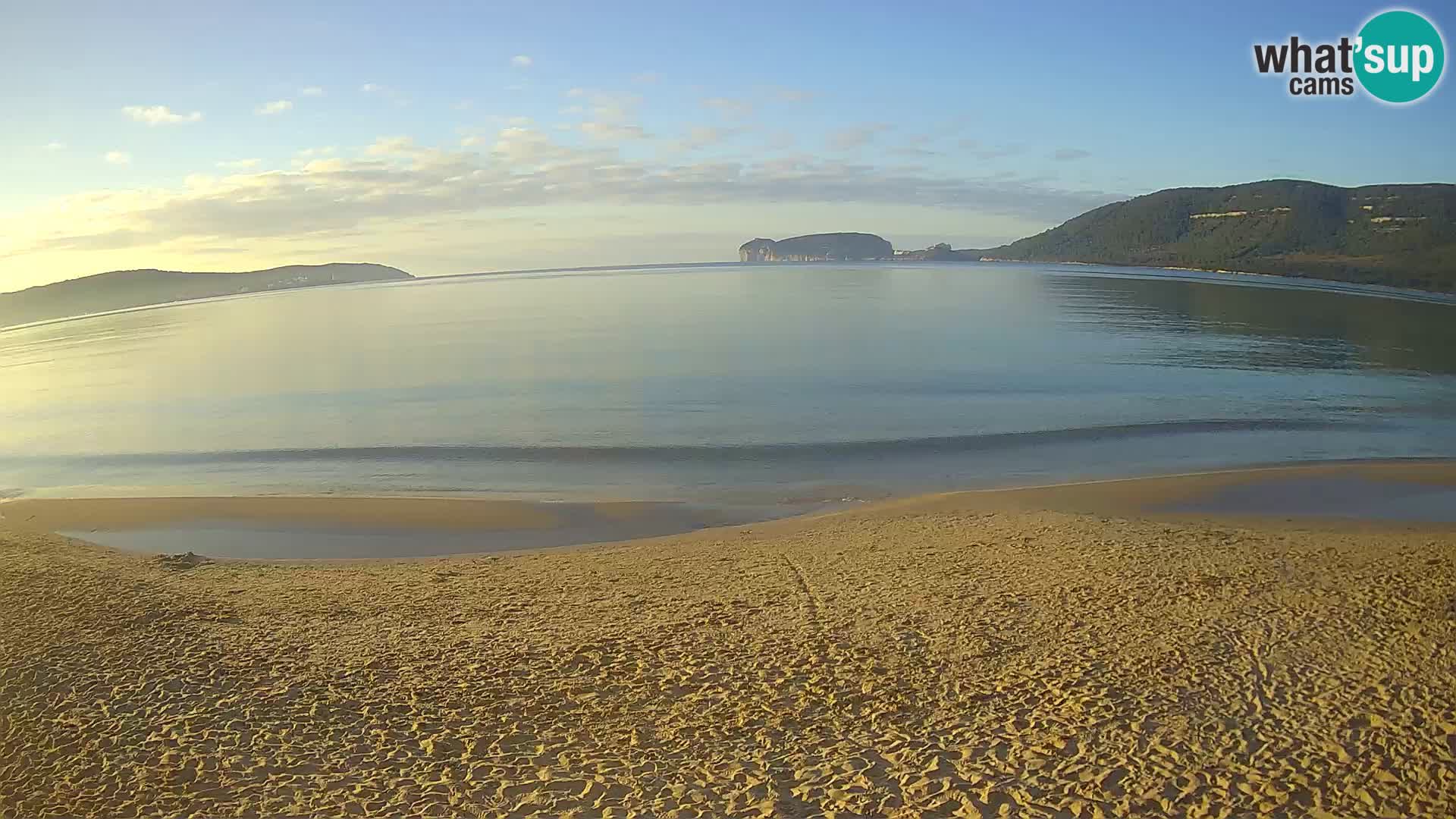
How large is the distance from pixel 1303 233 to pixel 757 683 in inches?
5305

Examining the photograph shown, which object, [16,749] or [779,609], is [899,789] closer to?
[779,609]

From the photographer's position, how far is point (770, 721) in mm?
7340

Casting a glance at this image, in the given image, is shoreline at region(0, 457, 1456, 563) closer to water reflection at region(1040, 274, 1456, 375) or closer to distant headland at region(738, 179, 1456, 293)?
water reflection at region(1040, 274, 1456, 375)

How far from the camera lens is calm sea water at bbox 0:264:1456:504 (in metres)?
19.2

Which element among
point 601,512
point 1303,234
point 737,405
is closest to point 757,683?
point 601,512

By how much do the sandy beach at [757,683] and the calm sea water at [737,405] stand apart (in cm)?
602

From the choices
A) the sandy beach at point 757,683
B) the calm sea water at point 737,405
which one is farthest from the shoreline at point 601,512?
the sandy beach at point 757,683

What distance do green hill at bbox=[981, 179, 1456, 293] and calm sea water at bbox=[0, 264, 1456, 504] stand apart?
112 feet

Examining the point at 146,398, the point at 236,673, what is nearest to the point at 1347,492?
the point at 236,673

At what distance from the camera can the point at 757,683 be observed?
799 cm

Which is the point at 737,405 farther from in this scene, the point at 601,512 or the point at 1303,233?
the point at 1303,233

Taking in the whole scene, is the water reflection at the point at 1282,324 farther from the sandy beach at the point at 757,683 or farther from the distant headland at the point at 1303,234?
the sandy beach at the point at 757,683

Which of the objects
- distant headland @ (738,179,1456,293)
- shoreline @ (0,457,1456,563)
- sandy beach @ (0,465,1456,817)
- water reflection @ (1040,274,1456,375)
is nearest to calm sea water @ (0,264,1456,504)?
water reflection @ (1040,274,1456,375)

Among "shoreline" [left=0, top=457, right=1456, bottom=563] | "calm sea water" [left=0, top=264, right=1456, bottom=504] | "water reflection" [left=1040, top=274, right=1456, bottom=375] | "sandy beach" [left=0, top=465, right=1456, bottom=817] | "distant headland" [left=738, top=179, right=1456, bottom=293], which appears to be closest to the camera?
"sandy beach" [left=0, top=465, right=1456, bottom=817]
